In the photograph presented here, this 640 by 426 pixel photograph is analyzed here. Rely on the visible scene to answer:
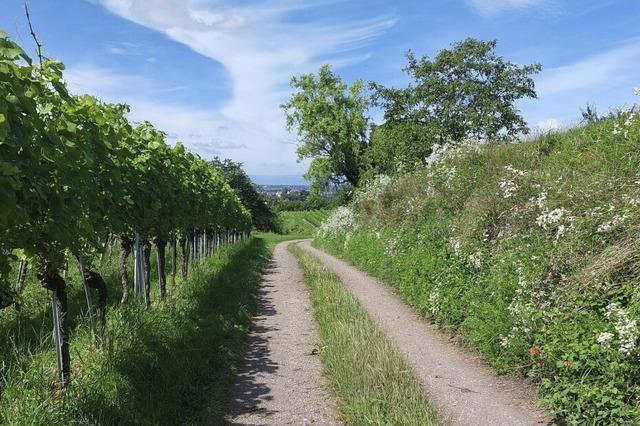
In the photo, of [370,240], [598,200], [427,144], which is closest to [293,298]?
[370,240]

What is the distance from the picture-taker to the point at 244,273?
16109 mm

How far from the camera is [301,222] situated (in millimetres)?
90000

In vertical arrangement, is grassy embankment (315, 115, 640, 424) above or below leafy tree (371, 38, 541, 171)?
below

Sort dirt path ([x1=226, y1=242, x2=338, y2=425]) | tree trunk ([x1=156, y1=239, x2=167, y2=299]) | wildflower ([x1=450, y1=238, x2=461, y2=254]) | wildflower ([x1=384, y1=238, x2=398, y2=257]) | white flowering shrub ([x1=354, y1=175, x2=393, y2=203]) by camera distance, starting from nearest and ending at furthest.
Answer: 1. dirt path ([x1=226, y1=242, x2=338, y2=425])
2. wildflower ([x1=450, y1=238, x2=461, y2=254])
3. tree trunk ([x1=156, y1=239, x2=167, y2=299])
4. wildflower ([x1=384, y1=238, x2=398, y2=257])
5. white flowering shrub ([x1=354, y1=175, x2=393, y2=203])

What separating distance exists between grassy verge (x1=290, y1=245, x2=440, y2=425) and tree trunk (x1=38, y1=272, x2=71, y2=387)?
2.93 m

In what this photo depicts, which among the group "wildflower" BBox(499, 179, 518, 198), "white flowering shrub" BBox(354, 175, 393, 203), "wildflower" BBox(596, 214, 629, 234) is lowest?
"wildflower" BBox(596, 214, 629, 234)

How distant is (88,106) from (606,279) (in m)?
5.83

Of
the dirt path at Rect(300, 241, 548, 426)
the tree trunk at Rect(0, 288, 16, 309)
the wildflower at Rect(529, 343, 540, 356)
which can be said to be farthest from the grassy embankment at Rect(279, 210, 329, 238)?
the tree trunk at Rect(0, 288, 16, 309)

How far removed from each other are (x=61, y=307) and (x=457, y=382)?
4.81 m

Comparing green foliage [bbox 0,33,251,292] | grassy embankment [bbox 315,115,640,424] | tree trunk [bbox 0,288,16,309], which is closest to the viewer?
green foliage [bbox 0,33,251,292]

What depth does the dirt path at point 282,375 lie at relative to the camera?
18.7ft

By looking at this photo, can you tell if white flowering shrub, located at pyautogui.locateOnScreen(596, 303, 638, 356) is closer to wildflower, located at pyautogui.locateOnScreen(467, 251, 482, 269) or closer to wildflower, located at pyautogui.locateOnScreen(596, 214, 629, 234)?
wildflower, located at pyautogui.locateOnScreen(596, 214, 629, 234)

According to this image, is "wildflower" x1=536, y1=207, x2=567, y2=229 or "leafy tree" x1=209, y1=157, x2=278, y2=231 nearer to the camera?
"wildflower" x1=536, y1=207, x2=567, y2=229

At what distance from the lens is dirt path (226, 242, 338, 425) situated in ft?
18.7
